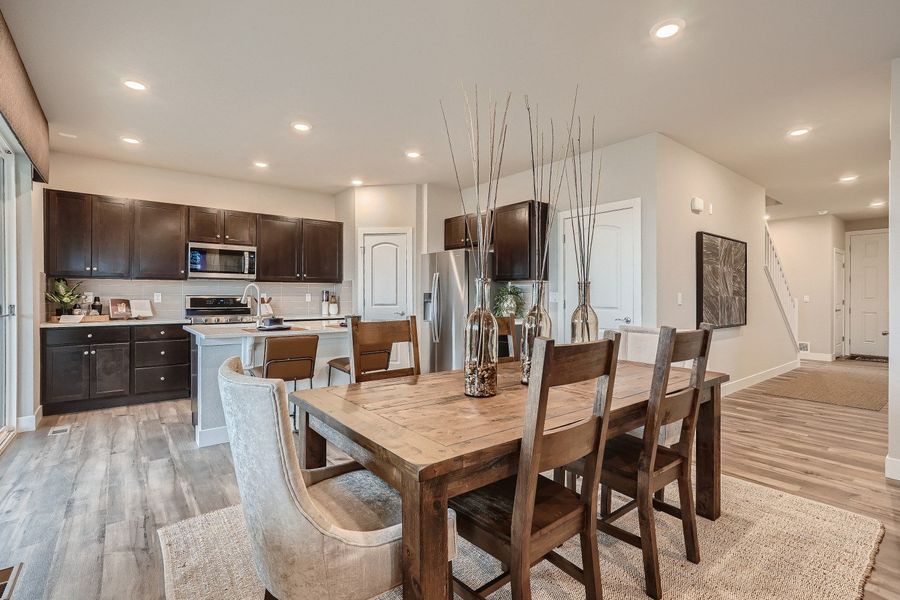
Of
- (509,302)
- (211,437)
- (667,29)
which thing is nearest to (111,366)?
(211,437)

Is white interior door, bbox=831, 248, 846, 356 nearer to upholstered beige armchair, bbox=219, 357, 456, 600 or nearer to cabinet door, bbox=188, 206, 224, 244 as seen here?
upholstered beige armchair, bbox=219, 357, 456, 600

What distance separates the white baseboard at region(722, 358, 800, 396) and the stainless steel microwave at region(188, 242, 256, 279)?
585cm

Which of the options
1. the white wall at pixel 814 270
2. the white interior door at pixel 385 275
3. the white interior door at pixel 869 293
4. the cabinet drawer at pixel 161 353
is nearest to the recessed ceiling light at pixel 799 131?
the white interior door at pixel 385 275

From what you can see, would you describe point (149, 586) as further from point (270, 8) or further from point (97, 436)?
point (270, 8)

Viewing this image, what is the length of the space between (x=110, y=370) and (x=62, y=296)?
0.93 metres

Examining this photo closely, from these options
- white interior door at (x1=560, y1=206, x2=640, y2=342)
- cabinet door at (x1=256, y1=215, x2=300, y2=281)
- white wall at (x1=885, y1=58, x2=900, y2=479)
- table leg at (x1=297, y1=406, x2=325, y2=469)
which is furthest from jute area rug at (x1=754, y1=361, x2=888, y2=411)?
cabinet door at (x1=256, y1=215, x2=300, y2=281)

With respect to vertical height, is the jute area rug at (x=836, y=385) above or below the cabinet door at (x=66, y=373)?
below

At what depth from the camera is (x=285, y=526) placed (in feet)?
3.47

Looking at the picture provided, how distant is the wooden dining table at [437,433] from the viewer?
1.09m

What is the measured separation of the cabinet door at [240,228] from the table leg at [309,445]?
4429 millimetres

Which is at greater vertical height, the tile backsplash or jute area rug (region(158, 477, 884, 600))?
the tile backsplash

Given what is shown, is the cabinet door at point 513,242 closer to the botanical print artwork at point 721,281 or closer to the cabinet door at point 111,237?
the botanical print artwork at point 721,281

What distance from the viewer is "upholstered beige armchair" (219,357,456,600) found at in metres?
1.03

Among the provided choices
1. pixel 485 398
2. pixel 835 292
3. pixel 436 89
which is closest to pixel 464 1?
pixel 436 89
